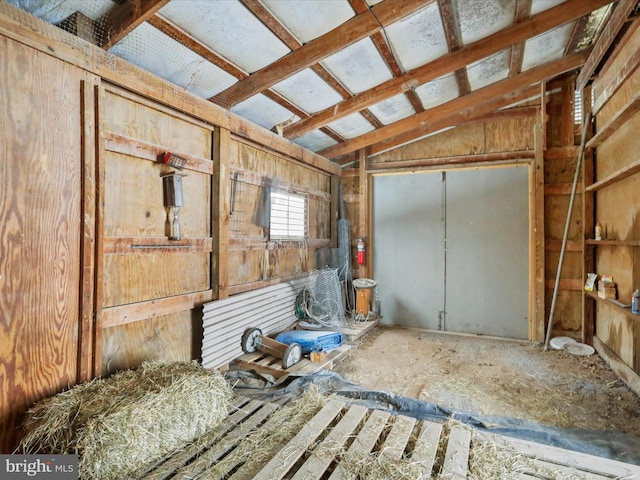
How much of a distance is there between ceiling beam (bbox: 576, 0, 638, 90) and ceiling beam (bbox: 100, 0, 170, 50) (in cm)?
356

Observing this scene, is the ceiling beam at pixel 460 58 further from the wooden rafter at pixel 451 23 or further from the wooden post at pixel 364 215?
the wooden post at pixel 364 215

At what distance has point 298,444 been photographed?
5.91ft

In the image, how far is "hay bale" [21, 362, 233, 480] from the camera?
154cm

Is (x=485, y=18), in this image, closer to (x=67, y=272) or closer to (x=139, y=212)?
(x=139, y=212)

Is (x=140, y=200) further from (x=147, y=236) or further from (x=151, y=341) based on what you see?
(x=151, y=341)

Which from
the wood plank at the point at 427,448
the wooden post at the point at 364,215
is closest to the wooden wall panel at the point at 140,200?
the wood plank at the point at 427,448

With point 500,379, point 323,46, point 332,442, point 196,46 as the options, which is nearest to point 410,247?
point 500,379

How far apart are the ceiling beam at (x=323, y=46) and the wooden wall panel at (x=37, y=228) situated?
119 cm

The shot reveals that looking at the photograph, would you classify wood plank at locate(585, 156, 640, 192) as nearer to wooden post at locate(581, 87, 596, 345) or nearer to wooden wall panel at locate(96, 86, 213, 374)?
wooden post at locate(581, 87, 596, 345)

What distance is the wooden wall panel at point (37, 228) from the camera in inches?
66.6

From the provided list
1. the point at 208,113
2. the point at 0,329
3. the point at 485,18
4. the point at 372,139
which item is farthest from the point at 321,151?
the point at 0,329

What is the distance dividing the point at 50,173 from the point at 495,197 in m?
4.76

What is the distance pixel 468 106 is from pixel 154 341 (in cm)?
423

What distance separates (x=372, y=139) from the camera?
182 inches
